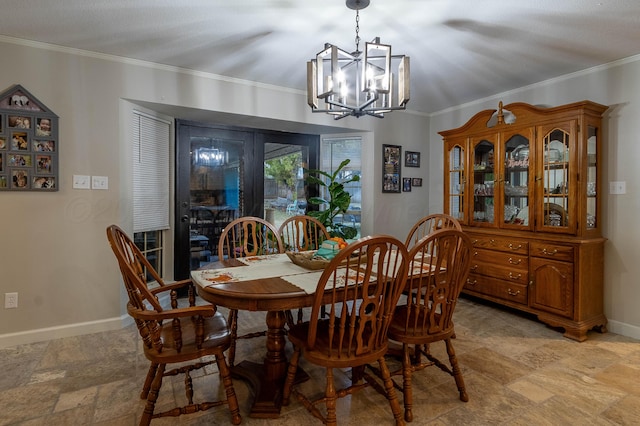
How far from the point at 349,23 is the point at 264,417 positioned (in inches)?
94.7

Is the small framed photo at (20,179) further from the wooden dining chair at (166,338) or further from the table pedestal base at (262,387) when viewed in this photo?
the table pedestal base at (262,387)

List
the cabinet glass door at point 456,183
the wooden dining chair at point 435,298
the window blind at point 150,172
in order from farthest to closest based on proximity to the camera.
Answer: the cabinet glass door at point 456,183
the window blind at point 150,172
the wooden dining chair at point 435,298

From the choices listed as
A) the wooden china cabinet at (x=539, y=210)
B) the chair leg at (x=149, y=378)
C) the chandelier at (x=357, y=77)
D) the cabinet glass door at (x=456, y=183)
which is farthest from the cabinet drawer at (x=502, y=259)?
the chair leg at (x=149, y=378)

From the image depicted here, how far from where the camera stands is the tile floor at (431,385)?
69.9 inches

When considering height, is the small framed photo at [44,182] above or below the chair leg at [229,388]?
above

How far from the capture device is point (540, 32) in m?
2.39

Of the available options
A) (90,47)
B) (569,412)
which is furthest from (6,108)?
(569,412)

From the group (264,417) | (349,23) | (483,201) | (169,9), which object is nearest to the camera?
(264,417)

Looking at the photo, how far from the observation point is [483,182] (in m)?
3.56

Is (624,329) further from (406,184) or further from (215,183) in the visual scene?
(215,183)

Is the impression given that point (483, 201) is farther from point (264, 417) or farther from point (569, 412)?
point (264, 417)

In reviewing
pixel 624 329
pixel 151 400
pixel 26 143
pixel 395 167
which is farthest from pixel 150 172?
pixel 624 329

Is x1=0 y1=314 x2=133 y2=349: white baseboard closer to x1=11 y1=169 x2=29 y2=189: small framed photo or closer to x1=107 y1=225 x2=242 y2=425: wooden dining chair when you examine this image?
x1=11 y1=169 x2=29 y2=189: small framed photo

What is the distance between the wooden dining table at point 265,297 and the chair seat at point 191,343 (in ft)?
0.70
